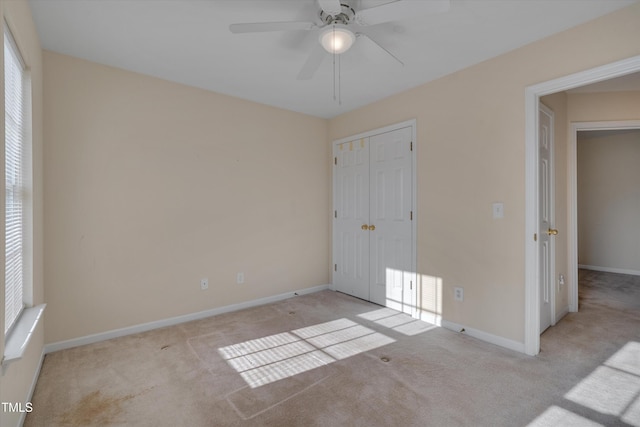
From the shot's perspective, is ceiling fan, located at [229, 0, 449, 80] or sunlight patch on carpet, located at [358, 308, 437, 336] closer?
ceiling fan, located at [229, 0, 449, 80]

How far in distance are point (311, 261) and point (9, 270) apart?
312 cm

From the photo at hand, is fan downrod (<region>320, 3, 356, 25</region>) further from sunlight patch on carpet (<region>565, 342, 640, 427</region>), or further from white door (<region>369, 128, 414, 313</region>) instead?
sunlight patch on carpet (<region>565, 342, 640, 427</region>)

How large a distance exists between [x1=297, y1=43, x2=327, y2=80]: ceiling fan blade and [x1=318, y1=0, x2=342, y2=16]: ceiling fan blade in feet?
1.11

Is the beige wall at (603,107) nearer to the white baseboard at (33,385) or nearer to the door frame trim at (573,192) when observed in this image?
the door frame trim at (573,192)

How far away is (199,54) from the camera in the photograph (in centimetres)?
256

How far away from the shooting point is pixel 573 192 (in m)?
3.29

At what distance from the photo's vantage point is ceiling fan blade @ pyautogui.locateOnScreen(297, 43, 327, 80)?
2.07m

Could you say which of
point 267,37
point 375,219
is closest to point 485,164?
point 375,219

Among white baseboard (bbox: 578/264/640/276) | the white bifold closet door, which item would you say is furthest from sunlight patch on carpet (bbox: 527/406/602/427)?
white baseboard (bbox: 578/264/640/276)

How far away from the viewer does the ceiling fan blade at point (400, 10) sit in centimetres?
154

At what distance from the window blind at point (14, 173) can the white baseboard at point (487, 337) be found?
3.29 meters

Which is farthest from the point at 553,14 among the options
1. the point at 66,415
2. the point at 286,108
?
the point at 66,415

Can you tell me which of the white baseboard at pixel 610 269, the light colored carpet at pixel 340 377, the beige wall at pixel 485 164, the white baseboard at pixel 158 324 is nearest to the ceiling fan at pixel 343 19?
the beige wall at pixel 485 164

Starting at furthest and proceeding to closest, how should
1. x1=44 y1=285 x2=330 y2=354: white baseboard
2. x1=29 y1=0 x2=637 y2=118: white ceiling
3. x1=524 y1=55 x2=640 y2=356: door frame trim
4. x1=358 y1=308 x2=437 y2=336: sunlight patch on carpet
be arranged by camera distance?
1. x1=358 y1=308 x2=437 y2=336: sunlight patch on carpet
2. x1=44 y1=285 x2=330 y2=354: white baseboard
3. x1=524 y1=55 x2=640 y2=356: door frame trim
4. x1=29 y1=0 x2=637 y2=118: white ceiling
